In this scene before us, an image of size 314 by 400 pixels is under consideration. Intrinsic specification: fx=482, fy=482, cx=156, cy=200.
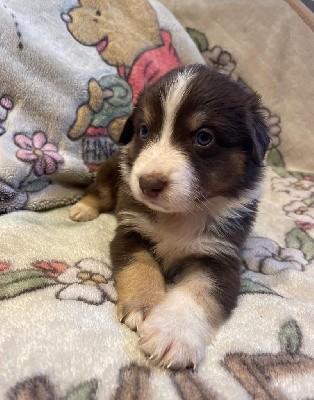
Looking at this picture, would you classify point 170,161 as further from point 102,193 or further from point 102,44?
point 102,44

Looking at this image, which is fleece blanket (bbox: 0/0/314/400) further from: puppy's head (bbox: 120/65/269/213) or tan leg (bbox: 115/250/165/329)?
puppy's head (bbox: 120/65/269/213)

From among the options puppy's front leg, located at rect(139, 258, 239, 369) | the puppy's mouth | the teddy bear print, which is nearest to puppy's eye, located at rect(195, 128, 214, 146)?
puppy's front leg, located at rect(139, 258, 239, 369)

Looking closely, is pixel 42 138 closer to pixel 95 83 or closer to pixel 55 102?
pixel 55 102

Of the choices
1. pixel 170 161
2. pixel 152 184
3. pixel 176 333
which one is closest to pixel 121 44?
pixel 170 161

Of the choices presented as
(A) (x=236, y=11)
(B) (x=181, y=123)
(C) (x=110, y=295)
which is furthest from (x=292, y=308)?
(A) (x=236, y=11)

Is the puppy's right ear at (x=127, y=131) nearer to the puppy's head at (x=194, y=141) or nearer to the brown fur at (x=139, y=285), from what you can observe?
the puppy's head at (x=194, y=141)

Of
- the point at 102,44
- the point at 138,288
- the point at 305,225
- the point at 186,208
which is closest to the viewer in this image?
the point at 138,288

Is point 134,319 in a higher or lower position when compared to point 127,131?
lower
